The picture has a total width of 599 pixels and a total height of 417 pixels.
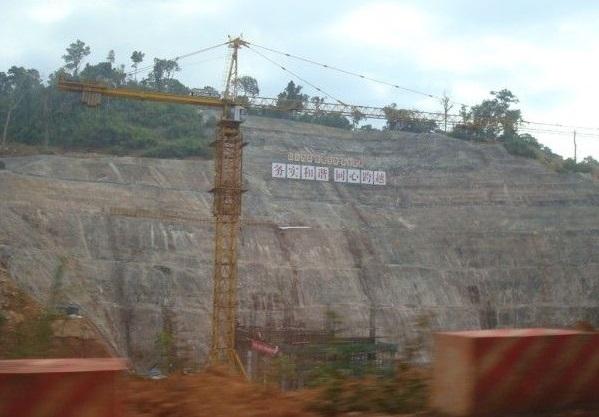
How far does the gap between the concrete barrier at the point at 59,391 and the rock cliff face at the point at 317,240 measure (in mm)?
32740

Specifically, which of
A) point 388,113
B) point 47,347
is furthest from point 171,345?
point 388,113

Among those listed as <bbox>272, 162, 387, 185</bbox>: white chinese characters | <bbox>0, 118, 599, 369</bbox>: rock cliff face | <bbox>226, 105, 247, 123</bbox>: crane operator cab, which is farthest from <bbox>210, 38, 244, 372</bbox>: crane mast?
<bbox>272, 162, 387, 185</bbox>: white chinese characters

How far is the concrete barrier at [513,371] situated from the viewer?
6926mm

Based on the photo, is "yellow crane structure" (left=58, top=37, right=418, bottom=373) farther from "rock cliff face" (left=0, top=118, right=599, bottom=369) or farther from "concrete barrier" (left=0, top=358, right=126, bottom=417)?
"concrete barrier" (left=0, top=358, right=126, bottom=417)

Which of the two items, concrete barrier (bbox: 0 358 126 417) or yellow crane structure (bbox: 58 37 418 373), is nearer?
concrete barrier (bbox: 0 358 126 417)

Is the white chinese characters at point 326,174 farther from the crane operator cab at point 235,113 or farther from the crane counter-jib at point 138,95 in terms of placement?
the crane operator cab at point 235,113

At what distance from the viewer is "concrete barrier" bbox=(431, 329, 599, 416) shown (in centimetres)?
693

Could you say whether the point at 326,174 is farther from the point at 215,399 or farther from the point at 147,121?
the point at 215,399

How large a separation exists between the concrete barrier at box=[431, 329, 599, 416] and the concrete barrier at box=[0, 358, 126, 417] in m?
2.85

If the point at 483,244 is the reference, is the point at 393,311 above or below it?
below

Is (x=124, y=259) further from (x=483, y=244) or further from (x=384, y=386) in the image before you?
(x=384, y=386)

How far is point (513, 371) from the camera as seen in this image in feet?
23.2

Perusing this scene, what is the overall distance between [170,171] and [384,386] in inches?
2364

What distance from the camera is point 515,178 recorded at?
74.0 m
